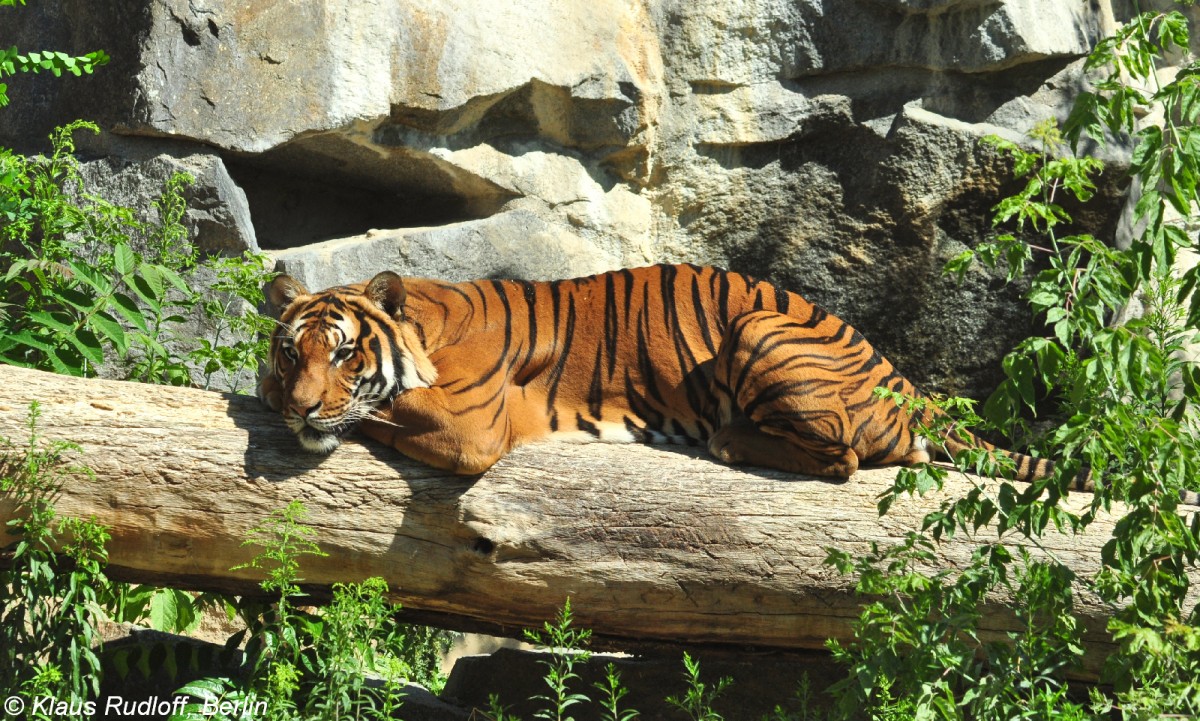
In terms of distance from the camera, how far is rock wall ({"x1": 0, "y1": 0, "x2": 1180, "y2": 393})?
20.9 feet

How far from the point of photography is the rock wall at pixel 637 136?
6.36 meters

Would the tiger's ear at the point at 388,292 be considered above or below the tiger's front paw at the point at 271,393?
above

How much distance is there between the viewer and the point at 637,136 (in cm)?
734

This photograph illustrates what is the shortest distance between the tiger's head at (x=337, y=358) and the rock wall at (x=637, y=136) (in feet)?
5.20

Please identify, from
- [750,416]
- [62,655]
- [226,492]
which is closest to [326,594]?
[226,492]

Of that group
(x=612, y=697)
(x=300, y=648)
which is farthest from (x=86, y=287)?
(x=612, y=697)

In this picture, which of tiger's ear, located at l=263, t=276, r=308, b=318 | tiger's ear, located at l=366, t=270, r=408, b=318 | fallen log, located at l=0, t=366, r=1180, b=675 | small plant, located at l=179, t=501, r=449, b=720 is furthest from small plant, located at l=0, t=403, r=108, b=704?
tiger's ear, located at l=366, t=270, r=408, b=318

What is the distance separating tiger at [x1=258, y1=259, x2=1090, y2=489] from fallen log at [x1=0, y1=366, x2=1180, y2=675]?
0.20 metres

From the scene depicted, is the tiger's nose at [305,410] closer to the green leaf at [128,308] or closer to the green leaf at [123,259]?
the green leaf at [128,308]

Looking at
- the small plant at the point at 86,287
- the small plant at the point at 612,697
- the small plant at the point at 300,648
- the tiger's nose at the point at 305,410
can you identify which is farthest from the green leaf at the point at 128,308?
the small plant at the point at 612,697

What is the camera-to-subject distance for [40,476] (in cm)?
435

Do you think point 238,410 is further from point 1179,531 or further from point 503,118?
point 1179,531

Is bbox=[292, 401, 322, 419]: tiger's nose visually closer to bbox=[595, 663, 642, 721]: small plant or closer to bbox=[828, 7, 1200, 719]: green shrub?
bbox=[595, 663, 642, 721]: small plant

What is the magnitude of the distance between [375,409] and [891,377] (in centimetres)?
220
